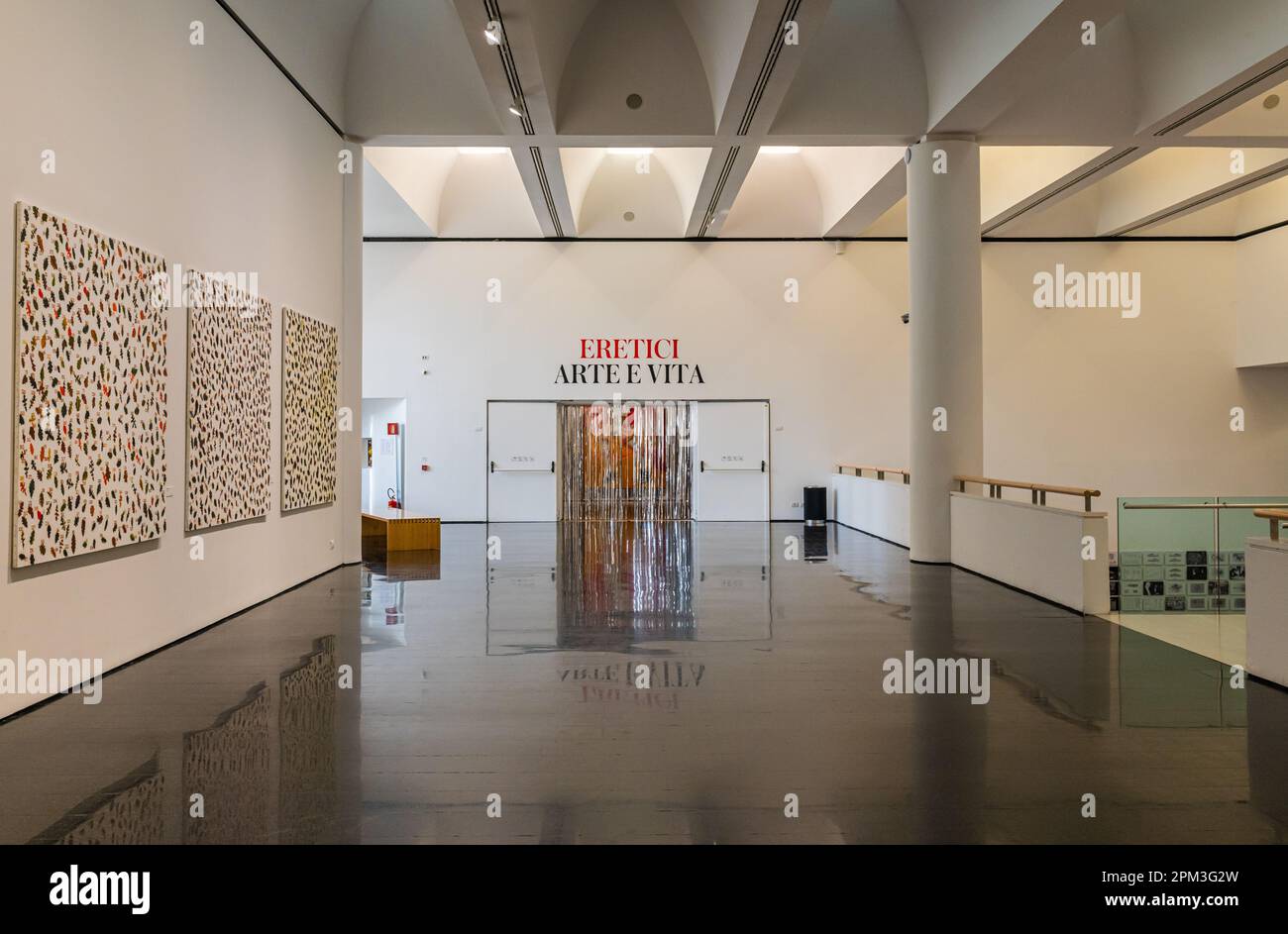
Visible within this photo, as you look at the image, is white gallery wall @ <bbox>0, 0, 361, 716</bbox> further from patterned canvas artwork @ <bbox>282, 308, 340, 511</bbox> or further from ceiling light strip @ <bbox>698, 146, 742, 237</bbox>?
ceiling light strip @ <bbox>698, 146, 742, 237</bbox>

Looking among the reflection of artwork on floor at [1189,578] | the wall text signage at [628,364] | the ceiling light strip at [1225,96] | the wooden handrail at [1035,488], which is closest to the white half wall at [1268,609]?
the wooden handrail at [1035,488]

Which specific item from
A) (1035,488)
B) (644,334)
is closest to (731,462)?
(644,334)

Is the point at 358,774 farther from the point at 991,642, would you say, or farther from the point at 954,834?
the point at 991,642

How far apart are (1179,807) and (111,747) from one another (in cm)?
456

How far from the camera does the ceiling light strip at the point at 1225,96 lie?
9.06 meters

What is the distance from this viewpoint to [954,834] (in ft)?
10.8

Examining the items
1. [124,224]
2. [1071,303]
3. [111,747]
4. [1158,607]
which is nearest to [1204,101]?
[1158,607]

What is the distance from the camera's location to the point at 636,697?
203 inches

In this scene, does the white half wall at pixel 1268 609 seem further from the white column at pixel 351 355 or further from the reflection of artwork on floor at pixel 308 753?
the white column at pixel 351 355

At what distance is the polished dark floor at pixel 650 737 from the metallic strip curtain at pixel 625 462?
1012cm

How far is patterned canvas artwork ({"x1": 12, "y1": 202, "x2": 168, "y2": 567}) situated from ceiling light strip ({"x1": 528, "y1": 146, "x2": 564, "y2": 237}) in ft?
21.7

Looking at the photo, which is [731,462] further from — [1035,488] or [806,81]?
[1035,488]

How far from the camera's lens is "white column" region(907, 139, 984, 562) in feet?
35.8
